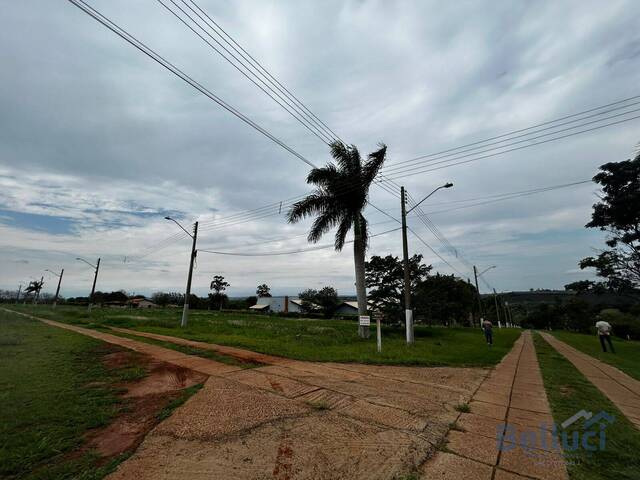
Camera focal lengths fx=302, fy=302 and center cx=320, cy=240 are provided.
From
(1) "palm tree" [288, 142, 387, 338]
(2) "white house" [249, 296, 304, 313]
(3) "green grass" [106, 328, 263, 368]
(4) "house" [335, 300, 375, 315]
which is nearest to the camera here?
(3) "green grass" [106, 328, 263, 368]

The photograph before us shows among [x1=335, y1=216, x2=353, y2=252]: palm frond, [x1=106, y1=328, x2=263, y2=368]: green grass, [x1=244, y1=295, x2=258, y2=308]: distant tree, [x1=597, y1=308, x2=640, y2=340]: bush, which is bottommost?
[x1=106, y1=328, x2=263, y2=368]: green grass

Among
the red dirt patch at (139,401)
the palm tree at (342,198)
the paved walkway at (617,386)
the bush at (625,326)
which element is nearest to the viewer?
the red dirt patch at (139,401)

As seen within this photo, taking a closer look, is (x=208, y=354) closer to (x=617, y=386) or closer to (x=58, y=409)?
(x=58, y=409)

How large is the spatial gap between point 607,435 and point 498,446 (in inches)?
71.6

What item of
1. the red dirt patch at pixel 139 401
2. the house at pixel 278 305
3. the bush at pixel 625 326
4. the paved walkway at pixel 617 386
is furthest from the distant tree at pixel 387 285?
the house at pixel 278 305

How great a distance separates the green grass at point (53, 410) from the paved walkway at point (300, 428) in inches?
30.3

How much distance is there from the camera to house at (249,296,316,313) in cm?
7982

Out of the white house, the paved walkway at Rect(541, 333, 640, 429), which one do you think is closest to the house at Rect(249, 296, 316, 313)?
the white house

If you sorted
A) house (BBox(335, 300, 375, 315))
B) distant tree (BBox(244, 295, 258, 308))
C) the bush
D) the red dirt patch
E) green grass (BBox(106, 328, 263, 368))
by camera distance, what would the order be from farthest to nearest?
distant tree (BBox(244, 295, 258, 308))
house (BBox(335, 300, 375, 315))
the bush
green grass (BBox(106, 328, 263, 368))
the red dirt patch

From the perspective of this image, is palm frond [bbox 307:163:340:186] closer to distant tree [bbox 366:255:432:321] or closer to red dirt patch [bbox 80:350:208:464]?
distant tree [bbox 366:255:432:321]

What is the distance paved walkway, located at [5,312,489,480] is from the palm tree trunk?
9.66 meters

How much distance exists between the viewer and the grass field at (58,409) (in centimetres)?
322

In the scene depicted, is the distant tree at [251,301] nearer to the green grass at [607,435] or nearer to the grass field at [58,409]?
the grass field at [58,409]

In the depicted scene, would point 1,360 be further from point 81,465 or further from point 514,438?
point 514,438
